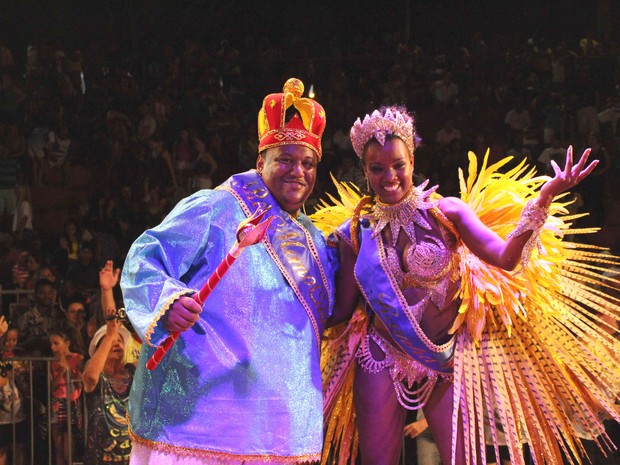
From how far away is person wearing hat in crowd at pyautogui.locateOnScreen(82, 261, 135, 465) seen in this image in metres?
4.98

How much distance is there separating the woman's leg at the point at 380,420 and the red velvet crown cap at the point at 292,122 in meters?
0.89

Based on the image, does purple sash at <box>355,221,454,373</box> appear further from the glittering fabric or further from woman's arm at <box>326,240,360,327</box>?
the glittering fabric

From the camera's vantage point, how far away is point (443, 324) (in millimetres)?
3627

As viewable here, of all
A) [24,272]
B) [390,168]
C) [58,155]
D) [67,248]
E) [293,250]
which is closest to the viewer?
[293,250]

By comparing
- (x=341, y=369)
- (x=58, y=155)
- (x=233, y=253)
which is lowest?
(x=341, y=369)

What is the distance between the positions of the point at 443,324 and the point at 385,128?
2.51 feet

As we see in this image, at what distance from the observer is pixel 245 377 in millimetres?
3119

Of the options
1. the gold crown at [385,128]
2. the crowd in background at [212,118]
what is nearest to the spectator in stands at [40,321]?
the crowd in background at [212,118]

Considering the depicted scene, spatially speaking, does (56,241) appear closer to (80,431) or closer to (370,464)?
(80,431)

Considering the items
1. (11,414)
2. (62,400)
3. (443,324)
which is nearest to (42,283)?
(11,414)

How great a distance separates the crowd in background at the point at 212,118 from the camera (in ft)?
31.7

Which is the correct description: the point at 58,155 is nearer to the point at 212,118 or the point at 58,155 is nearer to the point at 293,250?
the point at 212,118

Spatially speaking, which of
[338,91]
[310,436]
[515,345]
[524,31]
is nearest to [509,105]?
[338,91]

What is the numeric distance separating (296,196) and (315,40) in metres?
11.1
